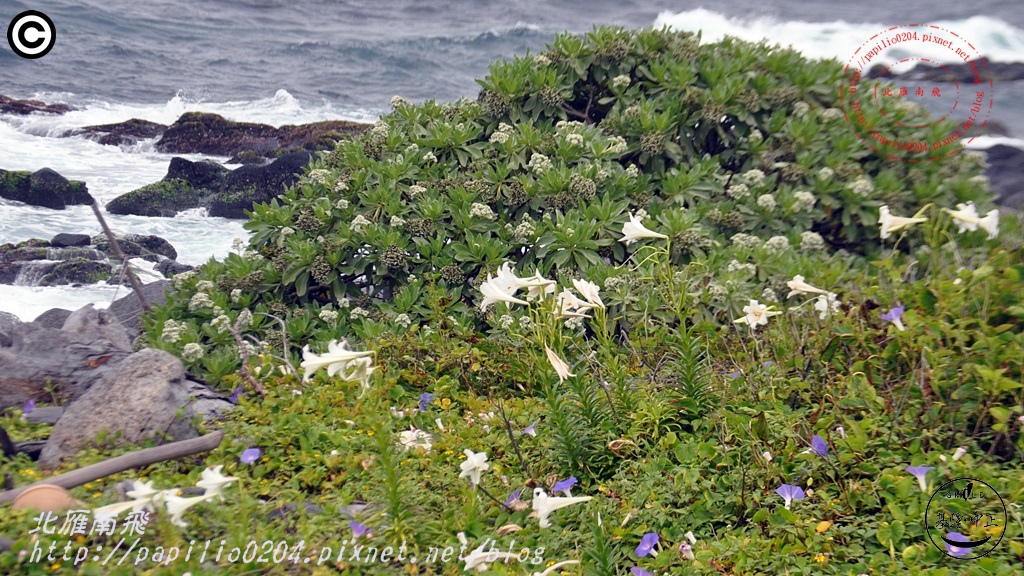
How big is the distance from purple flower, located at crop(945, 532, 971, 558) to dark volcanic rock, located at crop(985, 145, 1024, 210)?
7758 mm

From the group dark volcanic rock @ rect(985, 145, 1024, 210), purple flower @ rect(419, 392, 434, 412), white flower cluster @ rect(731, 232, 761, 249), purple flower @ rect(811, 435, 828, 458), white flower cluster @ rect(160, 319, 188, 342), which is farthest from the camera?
dark volcanic rock @ rect(985, 145, 1024, 210)

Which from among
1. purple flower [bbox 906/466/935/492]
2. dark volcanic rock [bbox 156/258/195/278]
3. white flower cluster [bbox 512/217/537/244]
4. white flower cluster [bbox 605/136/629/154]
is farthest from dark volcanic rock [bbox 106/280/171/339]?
purple flower [bbox 906/466/935/492]

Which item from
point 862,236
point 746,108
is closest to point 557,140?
point 746,108

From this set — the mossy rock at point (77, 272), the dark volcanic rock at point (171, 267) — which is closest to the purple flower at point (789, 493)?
the dark volcanic rock at point (171, 267)

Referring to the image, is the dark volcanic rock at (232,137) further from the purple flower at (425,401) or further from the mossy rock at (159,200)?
the purple flower at (425,401)

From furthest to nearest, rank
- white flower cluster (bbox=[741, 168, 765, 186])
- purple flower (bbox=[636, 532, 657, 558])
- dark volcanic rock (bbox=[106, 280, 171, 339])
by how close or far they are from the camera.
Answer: dark volcanic rock (bbox=[106, 280, 171, 339]) → white flower cluster (bbox=[741, 168, 765, 186]) → purple flower (bbox=[636, 532, 657, 558])

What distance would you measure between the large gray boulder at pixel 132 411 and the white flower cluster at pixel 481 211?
211 centimetres

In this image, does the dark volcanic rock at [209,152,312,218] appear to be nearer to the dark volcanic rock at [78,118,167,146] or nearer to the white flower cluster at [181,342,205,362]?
the dark volcanic rock at [78,118,167,146]

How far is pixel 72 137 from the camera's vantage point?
11.9m

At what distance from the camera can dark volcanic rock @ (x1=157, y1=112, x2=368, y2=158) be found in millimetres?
12125

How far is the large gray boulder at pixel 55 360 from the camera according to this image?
4.31 metres

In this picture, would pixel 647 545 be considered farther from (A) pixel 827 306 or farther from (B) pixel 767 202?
(B) pixel 767 202

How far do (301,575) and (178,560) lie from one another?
1.40 feet

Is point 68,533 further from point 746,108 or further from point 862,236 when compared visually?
point 862,236
